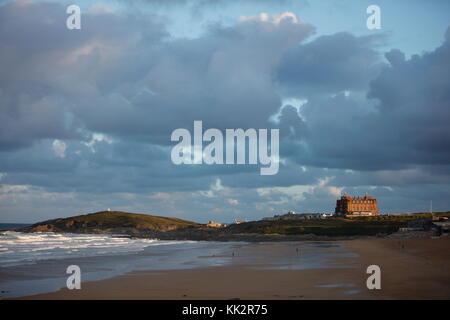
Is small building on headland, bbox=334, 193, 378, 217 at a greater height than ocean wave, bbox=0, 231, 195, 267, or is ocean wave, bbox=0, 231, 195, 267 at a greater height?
small building on headland, bbox=334, 193, 378, 217

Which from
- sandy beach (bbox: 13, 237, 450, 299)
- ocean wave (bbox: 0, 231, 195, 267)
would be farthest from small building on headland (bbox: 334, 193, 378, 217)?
sandy beach (bbox: 13, 237, 450, 299)

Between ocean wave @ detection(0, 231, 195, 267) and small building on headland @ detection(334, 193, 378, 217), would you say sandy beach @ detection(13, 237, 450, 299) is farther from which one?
small building on headland @ detection(334, 193, 378, 217)

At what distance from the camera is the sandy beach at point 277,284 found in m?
20.8

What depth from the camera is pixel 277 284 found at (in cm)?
2445

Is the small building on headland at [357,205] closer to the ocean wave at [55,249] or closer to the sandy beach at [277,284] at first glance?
the ocean wave at [55,249]

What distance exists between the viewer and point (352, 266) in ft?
106

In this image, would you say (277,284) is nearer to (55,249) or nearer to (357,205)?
(55,249)

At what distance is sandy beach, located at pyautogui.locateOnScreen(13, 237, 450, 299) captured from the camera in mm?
20781

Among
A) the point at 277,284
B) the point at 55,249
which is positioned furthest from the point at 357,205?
the point at 277,284

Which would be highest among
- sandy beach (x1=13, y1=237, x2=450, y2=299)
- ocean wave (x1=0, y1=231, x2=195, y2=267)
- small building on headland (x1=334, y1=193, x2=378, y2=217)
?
small building on headland (x1=334, y1=193, x2=378, y2=217)

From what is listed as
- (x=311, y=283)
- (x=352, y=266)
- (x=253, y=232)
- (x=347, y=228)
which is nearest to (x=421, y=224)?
(x=347, y=228)

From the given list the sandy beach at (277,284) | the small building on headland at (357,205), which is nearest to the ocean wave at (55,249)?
the sandy beach at (277,284)
